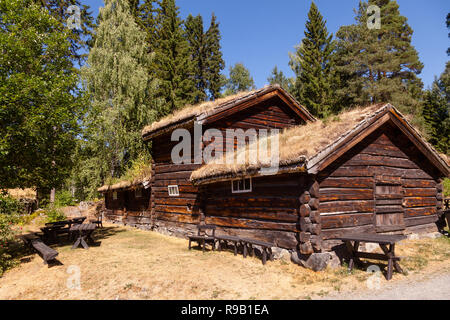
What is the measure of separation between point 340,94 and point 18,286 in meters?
30.3

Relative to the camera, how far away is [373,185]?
1008cm

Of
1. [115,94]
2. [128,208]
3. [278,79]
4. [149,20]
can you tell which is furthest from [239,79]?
[128,208]

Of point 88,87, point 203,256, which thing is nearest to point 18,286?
point 203,256

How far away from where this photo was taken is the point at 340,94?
30094 millimetres

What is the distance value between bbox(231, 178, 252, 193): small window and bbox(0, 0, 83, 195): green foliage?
696 centimetres

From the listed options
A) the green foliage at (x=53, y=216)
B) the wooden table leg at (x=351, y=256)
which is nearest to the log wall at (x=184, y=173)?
the wooden table leg at (x=351, y=256)

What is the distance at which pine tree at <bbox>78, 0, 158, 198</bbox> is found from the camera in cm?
2425

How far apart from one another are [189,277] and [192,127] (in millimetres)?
7402

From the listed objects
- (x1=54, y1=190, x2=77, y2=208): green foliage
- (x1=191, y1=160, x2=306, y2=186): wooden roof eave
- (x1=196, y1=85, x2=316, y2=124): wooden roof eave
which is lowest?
(x1=54, y1=190, x2=77, y2=208): green foliage

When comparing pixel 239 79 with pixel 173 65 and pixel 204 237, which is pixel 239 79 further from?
pixel 204 237

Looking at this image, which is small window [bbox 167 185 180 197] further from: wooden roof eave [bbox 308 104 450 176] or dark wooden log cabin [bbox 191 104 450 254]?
wooden roof eave [bbox 308 104 450 176]

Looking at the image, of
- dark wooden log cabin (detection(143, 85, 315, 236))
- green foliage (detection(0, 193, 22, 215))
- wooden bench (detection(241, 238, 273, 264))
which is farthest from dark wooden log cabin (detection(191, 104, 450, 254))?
green foliage (detection(0, 193, 22, 215))

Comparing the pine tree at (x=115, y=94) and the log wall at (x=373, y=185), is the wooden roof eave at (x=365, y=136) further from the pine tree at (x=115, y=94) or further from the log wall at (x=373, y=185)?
the pine tree at (x=115, y=94)

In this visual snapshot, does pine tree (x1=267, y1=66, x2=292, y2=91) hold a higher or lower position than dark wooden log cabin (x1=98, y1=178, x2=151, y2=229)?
higher
